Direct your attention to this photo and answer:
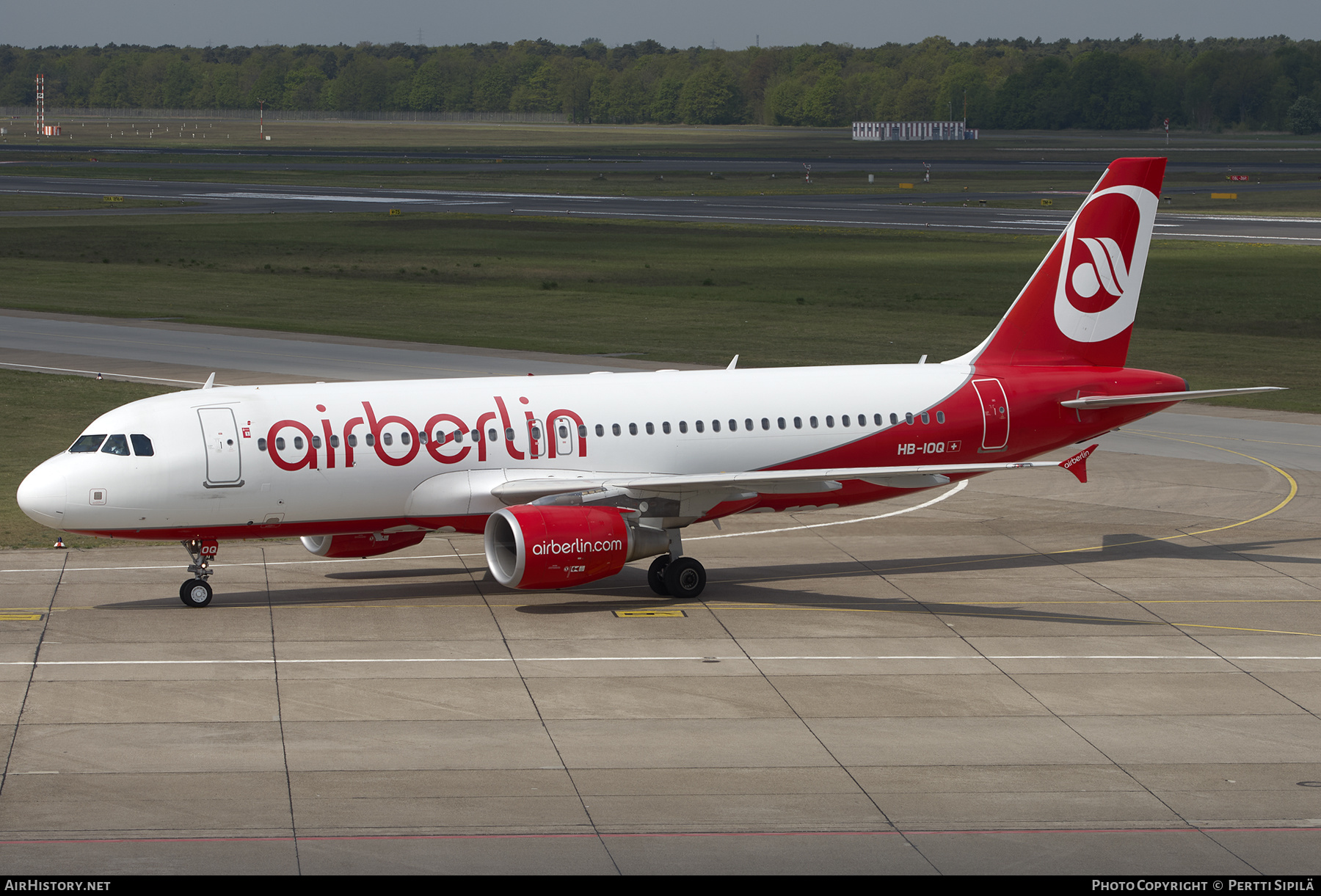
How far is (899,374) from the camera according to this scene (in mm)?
35406

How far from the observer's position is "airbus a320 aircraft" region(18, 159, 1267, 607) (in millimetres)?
30359

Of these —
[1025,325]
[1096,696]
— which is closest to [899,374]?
[1025,325]

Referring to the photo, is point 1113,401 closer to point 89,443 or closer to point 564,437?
point 564,437

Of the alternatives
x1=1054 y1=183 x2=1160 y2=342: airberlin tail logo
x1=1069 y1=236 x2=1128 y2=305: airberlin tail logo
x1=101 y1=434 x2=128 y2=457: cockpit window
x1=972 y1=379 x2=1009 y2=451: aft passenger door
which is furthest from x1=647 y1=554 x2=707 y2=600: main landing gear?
x1=1069 y1=236 x2=1128 y2=305: airberlin tail logo

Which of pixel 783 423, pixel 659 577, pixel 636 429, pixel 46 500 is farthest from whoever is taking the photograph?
pixel 783 423

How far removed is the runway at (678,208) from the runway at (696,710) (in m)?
90.4

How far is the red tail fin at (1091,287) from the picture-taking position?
120ft

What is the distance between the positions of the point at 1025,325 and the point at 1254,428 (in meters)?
20.0

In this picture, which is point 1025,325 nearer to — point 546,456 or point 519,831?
point 546,456

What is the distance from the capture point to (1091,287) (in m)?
37.1

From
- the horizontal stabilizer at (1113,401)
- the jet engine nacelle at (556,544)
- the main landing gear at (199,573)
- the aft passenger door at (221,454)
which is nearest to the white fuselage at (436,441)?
the aft passenger door at (221,454)

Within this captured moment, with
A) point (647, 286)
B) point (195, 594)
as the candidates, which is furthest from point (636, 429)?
point (647, 286)

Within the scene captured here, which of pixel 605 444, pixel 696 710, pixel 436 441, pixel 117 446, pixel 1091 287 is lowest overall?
pixel 696 710

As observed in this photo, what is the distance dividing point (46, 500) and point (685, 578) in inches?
496
